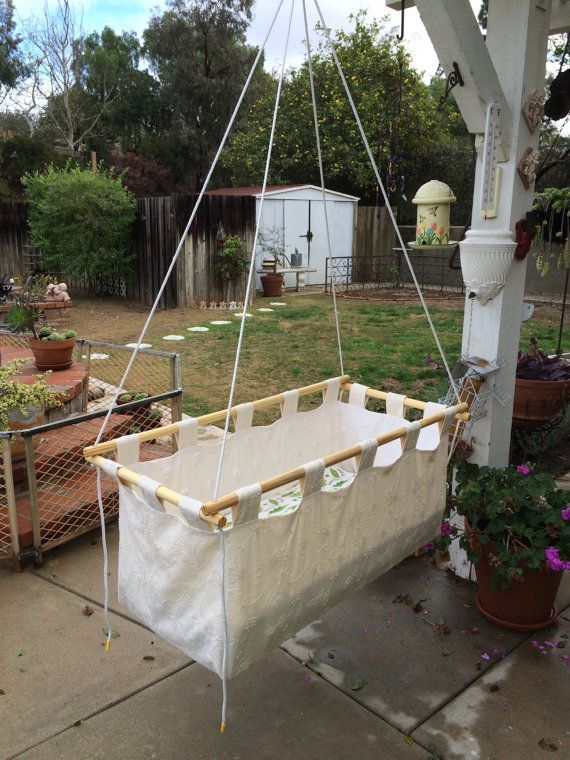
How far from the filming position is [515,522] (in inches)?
89.8

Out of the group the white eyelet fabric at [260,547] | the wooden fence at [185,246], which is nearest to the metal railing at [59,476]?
the white eyelet fabric at [260,547]

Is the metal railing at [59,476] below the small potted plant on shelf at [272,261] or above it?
below

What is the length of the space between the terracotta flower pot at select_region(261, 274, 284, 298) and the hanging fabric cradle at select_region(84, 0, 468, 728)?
916cm

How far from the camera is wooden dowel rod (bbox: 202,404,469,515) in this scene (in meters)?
1.48

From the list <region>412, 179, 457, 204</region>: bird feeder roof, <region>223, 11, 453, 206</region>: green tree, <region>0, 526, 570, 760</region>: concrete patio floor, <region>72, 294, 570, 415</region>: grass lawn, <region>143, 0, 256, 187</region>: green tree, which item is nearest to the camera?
<region>0, 526, 570, 760</region>: concrete patio floor

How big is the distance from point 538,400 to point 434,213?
1672mm

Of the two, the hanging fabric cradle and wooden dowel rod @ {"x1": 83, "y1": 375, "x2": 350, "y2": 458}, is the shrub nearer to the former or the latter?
wooden dowel rod @ {"x1": 83, "y1": 375, "x2": 350, "y2": 458}

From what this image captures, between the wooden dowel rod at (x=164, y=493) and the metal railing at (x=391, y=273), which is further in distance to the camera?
the metal railing at (x=391, y=273)

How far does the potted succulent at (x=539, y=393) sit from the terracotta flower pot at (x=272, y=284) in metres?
7.93

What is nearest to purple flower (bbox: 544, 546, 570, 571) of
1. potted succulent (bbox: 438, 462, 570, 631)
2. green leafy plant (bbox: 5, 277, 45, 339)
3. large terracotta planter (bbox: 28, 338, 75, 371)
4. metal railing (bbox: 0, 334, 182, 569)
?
potted succulent (bbox: 438, 462, 570, 631)

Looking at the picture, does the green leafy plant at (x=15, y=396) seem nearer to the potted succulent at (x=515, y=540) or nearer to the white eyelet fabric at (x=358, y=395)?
the white eyelet fabric at (x=358, y=395)

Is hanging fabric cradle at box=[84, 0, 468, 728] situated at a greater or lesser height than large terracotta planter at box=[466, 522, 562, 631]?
greater

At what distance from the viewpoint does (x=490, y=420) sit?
263 cm

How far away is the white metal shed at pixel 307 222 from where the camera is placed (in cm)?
1191
